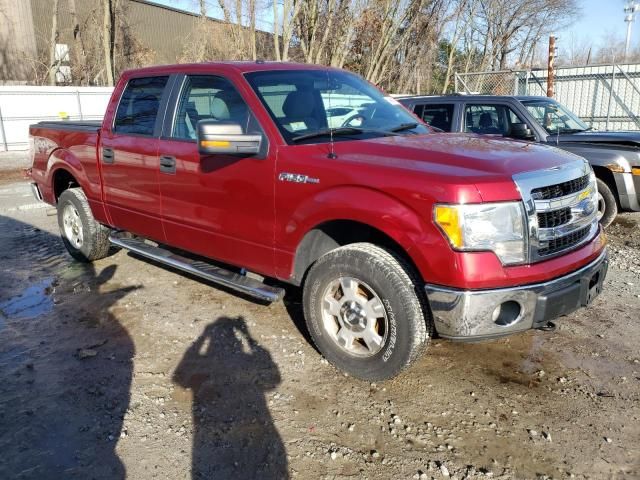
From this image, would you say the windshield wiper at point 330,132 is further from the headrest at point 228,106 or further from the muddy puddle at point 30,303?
the muddy puddle at point 30,303

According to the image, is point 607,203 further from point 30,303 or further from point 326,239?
point 30,303

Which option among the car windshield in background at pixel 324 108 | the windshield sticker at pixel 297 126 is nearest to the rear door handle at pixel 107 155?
the car windshield in background at pixel 324 108

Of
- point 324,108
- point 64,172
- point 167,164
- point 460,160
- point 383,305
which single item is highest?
point 324,108

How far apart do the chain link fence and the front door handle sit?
12.5 metres

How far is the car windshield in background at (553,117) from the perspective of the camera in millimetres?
7504

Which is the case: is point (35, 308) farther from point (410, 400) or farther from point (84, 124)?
point (410, 400)

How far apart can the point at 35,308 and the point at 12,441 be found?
6.97ft

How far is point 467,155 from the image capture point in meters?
3.34

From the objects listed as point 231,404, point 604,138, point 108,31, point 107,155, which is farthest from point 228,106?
point 108,31

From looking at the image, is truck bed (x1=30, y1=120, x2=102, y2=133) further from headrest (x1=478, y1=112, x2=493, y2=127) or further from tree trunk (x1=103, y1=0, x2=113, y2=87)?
tree trunk (x1=103, y1=0, x2=113, y2=87)

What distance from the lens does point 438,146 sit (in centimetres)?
362

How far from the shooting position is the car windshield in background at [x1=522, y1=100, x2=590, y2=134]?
7.50 m

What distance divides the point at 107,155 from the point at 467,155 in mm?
3454

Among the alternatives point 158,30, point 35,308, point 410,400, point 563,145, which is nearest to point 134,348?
point 35,308
